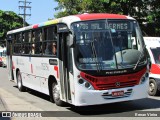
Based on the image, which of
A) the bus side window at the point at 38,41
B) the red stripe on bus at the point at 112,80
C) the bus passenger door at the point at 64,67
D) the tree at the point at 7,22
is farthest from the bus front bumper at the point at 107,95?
the tree at the point at 7,22

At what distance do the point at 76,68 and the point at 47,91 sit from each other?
3.03 m

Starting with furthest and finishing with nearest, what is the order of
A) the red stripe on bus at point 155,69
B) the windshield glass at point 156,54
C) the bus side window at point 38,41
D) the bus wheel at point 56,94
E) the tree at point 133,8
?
1. the tree at point 133,8
2. the windshield glass at point 156,54
3. the red stripe on bus at point 155,69
4. the bus side window at point 38,41
5. the bus wheel at point 56,94

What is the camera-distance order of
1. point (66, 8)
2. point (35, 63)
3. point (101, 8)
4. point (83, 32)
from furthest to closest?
point (66, 8) → point (101, 8) → point (35, 63) → point (83, 32)

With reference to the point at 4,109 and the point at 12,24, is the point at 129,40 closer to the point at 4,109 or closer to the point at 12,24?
the point at 4,109

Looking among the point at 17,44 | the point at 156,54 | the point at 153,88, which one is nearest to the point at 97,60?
the point at 153,88

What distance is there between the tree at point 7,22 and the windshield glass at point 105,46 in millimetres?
59450

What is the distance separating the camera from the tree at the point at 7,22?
70062 millimetres

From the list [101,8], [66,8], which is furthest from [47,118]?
[66,8]

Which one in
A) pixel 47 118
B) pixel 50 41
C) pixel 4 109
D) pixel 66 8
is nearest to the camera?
pixel 47 118

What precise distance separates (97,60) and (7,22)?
63.0 m

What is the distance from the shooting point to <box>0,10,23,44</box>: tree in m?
70.1

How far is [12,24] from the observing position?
71750mm

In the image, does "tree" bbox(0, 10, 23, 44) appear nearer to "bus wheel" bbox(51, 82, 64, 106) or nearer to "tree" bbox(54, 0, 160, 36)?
"tree" bbox(54, 0, 160, 36)

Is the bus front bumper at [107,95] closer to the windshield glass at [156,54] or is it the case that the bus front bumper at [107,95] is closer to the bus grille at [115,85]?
the bus grille at [115,85]
